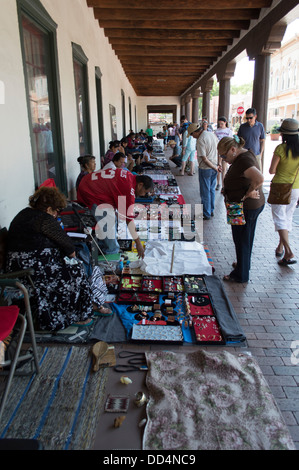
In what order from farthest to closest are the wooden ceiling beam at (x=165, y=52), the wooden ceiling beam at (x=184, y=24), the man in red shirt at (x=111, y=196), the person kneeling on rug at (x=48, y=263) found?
the wooden ceiling beam at (x=165, y=52), the wooden ceiling beam at (x=184, y=24), the man in red shirt at (x=111, y=196), the person kneeling on rug at (x=48, y=263)

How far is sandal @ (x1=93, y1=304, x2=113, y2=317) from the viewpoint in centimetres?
308

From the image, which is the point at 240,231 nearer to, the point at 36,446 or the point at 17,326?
the point at 17,326

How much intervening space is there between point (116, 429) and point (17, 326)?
3.35 ft

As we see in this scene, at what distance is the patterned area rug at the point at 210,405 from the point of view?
185cm

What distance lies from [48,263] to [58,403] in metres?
1.00

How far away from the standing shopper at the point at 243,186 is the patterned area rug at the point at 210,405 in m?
1.34

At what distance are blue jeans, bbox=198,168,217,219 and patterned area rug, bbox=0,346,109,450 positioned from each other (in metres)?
3.88

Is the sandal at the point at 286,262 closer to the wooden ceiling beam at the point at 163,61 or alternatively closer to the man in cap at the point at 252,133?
the man in cap at the point at 252,133

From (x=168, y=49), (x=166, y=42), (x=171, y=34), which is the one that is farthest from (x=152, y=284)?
(x=168, y=49)

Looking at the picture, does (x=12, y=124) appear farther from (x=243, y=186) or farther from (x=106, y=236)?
(x=243, y=186)

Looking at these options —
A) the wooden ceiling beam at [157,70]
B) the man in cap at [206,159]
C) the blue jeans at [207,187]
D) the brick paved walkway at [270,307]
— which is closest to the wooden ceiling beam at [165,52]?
the wooden ceiling beam at [157,70]

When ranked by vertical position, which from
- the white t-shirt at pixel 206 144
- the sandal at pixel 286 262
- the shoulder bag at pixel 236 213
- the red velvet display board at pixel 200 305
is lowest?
the red velvet display board at pixel 200 305

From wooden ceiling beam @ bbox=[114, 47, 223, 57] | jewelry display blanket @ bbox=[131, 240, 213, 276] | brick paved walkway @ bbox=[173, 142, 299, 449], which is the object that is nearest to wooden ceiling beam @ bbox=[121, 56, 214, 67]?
wooden ceiling beam @ bbox=[114, 47, 223, 57]

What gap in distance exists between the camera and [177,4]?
6395 mm
